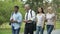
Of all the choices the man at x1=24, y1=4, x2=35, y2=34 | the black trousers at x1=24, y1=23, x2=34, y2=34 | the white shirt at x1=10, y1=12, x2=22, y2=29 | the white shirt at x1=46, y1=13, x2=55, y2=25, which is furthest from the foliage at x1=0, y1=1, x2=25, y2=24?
the black trousers at x1=24, y1=23, x2=34, y2=34

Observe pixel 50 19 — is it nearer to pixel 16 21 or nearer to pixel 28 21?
pixel 16 21

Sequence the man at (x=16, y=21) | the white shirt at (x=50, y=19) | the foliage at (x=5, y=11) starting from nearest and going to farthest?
the man at (x=16, y=21), the white shirt at (x=50, y=19), the foliage at (x=5, y=11)

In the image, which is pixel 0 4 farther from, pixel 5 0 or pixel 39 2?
pixel 39 2

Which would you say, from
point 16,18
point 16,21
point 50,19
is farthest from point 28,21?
point 50,19

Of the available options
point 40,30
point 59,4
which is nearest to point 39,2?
point 59,4

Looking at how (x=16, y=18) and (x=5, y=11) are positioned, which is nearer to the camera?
(x=16, y=18)

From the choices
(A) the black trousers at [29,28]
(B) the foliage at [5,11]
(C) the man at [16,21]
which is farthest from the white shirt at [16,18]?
(B) the foliage at [5,11]

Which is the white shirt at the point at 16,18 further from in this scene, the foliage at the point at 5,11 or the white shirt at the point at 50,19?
the foliage at the point at 5,11

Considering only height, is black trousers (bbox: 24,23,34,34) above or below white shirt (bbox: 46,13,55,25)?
below

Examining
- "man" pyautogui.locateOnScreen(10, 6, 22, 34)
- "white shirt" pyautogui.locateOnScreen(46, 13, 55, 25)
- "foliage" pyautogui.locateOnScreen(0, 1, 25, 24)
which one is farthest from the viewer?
"foliage" pyautogui.locateOnScreen(0, 1, 25, 24)

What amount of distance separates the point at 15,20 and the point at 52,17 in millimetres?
2008

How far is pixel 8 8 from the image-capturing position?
28438 mm

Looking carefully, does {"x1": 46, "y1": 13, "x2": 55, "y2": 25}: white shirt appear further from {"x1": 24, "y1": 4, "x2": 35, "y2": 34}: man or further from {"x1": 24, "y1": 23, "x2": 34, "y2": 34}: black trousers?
{"x1": 24, "y1": 23, "x2": 34, "y2": 34}: black trousers

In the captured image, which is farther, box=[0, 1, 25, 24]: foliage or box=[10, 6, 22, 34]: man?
A: box=[0, 1, 25, 24]: foliage
